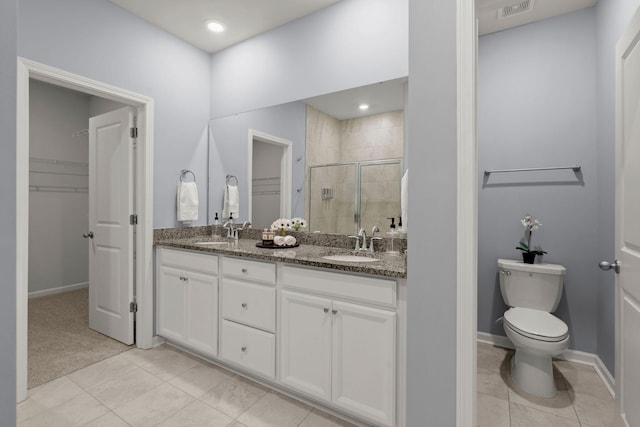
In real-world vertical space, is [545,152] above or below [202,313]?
above

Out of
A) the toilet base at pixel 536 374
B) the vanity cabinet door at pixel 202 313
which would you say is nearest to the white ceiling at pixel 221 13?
the vanity cabinet door at pixel 202 313

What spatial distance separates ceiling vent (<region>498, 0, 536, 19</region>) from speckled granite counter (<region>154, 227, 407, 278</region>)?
200 centimetres

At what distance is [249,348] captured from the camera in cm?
201

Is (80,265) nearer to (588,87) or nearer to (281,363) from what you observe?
(281,363)

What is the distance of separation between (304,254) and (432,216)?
918mm

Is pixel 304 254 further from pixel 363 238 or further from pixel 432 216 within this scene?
pixel 432 216

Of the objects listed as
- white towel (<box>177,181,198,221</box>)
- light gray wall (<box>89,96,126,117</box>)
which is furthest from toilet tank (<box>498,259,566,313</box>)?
light gray wall (<box>89,96,126,117</box>)

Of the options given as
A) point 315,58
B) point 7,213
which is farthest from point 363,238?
point 7,213

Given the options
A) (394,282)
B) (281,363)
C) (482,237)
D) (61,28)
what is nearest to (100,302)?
(281,363)

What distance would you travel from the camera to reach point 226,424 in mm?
1686

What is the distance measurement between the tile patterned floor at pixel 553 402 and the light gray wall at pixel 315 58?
7.03ft

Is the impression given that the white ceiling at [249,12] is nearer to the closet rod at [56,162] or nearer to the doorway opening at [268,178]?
the doorway opening at [268,178]

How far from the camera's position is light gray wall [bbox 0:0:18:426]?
603 millimetres

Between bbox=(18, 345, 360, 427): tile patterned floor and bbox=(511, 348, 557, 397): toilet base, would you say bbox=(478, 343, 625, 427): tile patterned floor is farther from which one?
bbox=(18, 345, 360, 427): tile patterned floor
